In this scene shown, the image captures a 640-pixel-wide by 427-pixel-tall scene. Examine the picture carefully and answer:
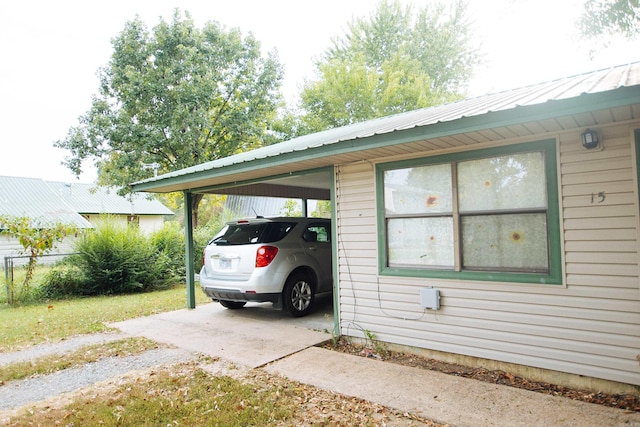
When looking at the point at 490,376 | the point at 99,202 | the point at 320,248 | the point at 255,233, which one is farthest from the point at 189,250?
the point at 99,202

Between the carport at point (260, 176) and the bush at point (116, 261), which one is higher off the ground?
the carport at point (260, 176)

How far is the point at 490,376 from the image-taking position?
3.99m

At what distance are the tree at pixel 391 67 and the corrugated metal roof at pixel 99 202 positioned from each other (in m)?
12.6

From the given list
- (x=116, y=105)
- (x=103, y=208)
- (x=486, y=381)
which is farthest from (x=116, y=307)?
(x=103, y=208)

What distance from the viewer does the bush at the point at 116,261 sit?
10266mm

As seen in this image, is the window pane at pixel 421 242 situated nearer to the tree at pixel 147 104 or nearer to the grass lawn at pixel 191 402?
the grass lawn at pixel 191 402

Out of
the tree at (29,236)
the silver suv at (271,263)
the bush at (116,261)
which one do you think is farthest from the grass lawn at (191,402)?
the bush at (116,261)

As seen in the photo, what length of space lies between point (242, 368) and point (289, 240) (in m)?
2.56

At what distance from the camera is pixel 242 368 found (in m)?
4.39

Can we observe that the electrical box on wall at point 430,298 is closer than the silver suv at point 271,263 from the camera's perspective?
Yes

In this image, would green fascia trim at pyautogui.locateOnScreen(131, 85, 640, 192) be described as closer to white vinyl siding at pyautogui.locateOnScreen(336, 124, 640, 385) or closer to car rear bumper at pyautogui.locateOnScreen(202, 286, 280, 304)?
white vinyl siding at pyautogui.locateOnScreen(336, 124, 640, 385)

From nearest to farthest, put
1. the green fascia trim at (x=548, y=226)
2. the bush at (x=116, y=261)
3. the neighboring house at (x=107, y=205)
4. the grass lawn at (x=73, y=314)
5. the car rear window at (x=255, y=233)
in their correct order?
the green fascia trim at (x=548, y=226) < the grass lawn at (x=73, y=314) < the car rear window at (x=255, y=233) < the bush at (x=116, y=261) < the neighboring house at (x=107, y=205)

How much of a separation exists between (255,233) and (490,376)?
154 inches

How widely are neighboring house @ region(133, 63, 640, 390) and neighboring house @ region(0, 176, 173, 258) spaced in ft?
42.7
